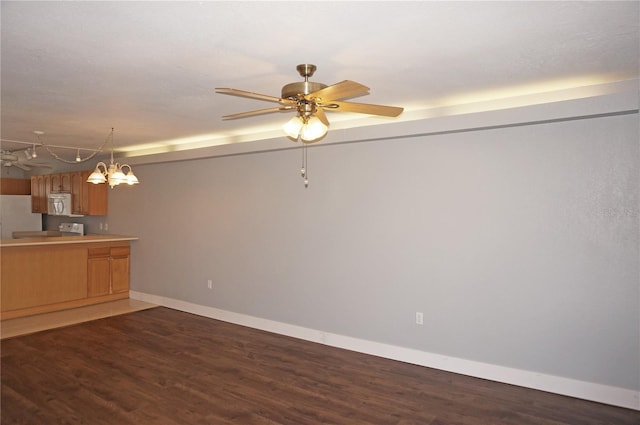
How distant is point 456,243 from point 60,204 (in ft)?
23.4

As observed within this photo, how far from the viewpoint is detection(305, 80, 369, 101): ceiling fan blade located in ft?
6.74

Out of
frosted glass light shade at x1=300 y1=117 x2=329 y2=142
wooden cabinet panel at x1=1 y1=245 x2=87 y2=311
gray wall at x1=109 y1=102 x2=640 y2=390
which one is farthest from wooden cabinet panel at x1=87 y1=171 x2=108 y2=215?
frosted glass light shade at x1=300 y1=117 x2=329 y2=142

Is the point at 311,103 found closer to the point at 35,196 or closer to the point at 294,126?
the point at 294,126

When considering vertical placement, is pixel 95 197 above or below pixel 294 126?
below

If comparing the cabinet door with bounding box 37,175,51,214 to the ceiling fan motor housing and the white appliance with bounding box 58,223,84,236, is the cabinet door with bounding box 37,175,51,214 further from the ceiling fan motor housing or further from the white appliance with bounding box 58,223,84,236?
the ceiling fan motor housing

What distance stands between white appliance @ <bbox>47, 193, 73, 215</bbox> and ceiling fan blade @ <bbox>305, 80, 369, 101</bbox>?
22.1 ft

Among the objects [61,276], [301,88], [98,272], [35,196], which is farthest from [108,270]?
[301,88]

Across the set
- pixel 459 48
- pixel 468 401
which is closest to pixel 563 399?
pixel 468 401

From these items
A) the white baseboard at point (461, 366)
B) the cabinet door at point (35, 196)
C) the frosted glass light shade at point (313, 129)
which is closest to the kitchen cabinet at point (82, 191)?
the cabinet door at point (35, 196)

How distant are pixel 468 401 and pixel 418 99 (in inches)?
101

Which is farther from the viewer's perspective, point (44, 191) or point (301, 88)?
point (44, 191)

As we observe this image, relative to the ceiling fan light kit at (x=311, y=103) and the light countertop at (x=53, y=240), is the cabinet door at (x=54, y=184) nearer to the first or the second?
the light countertop at (x=53, y=240)

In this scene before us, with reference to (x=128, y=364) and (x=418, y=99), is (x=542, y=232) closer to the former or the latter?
(x=418, y=99)

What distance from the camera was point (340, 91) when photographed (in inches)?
84.7
